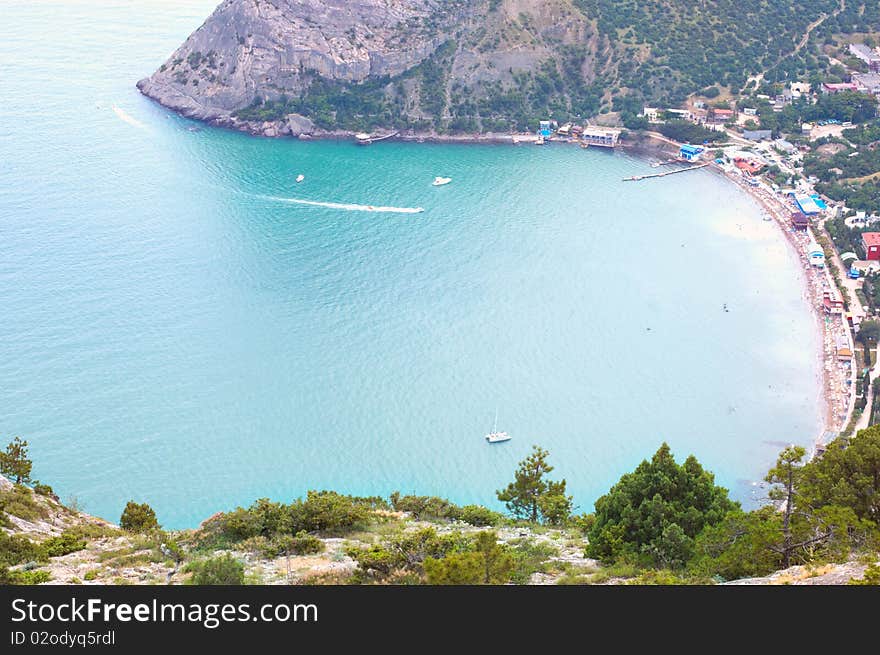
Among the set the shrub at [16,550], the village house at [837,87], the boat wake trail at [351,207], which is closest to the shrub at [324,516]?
the shrub at [16,550]

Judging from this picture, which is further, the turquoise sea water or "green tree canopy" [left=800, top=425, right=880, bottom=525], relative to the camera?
the turquoise sea water

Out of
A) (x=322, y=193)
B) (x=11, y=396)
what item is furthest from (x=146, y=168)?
(x=11, y=396)

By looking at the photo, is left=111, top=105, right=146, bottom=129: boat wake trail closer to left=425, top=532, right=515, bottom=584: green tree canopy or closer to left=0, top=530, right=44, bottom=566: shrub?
left=0, top=530, right=44, bottom=566: shrub

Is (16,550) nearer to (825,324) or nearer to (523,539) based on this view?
(523,539)

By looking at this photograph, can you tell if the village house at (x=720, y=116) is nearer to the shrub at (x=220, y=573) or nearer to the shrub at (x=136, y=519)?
the shrub at (x=136, y=519)

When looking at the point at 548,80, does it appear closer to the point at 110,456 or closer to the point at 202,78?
the point at 202,78

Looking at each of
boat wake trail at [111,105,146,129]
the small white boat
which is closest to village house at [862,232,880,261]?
the small white boat
